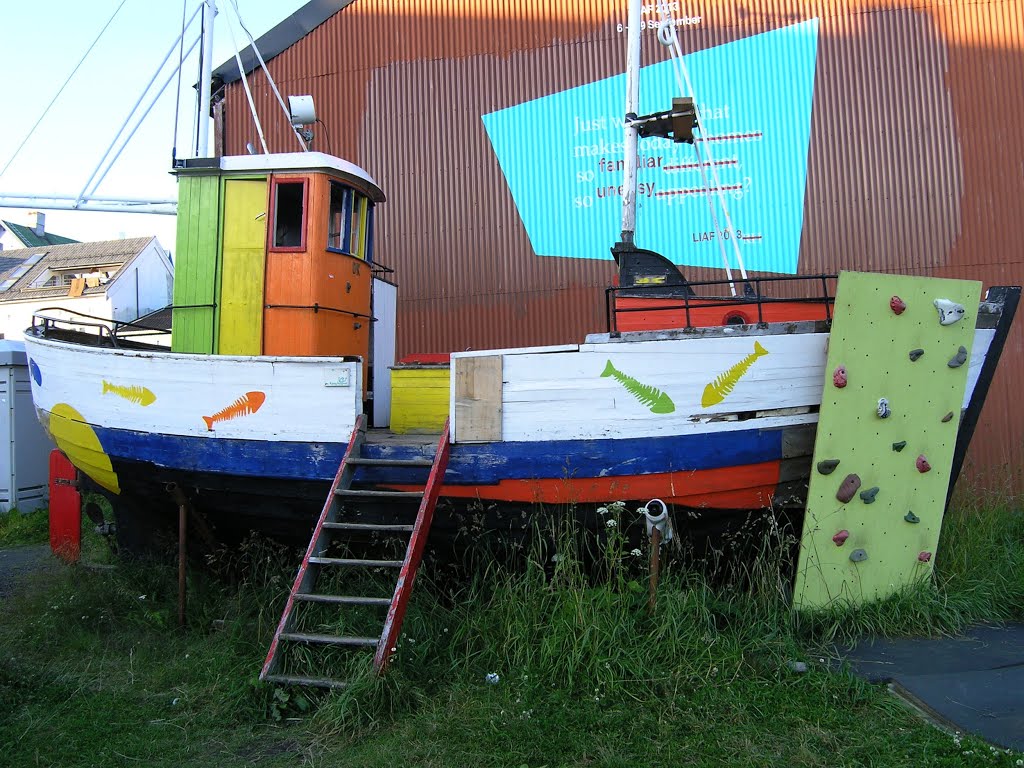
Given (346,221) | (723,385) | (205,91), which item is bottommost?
(723,385)

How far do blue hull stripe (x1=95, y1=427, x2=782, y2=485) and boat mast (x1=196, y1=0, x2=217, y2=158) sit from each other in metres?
2.85

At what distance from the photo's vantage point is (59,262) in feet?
84.8

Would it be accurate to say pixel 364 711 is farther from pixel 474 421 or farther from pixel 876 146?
pixel 876 146

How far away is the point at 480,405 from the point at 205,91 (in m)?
4.02

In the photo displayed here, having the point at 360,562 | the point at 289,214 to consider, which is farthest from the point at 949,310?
the point at 289,214

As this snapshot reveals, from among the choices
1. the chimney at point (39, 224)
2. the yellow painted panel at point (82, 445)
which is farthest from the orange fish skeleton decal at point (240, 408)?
the chimney at point (39, 224)

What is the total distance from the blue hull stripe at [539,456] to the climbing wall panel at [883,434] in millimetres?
428

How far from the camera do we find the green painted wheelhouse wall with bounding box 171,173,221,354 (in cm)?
618

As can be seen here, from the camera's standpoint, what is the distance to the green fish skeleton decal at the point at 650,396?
471 cm

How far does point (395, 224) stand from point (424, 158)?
37.5 inches

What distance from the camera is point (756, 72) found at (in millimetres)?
9414

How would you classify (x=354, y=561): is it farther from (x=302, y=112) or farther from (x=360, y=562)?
(x=302, y=112)

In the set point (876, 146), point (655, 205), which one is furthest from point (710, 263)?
point (876, 146)

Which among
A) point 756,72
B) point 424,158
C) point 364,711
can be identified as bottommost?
point 364,711
